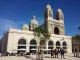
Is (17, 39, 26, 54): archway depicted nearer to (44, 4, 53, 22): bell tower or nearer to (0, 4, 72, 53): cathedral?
(0, 4, 72, 53): cathedral

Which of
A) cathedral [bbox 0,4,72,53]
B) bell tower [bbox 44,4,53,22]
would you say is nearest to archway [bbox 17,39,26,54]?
cathedral [bbox 0,4,72,53]

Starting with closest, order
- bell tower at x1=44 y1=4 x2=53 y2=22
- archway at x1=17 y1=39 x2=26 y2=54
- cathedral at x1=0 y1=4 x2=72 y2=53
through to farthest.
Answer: cathedral at x1=0 y1=4 x2=72 y2=53 → archway at x1=17 y1=39 x2=26 y2=54 → bell tower at x1=44 y1=4 x2=53 y2=22

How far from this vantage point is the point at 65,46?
4797cm

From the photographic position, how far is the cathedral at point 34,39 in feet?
123

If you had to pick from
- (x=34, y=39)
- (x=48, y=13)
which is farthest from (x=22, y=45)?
(x=48, y=13)

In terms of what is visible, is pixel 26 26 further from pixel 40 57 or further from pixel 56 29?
pixel 40 57

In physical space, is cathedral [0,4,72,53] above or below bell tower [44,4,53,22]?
below

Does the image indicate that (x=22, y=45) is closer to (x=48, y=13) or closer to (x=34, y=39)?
(x=34, y=39)

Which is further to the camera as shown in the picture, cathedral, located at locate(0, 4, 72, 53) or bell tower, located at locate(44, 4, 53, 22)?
bell tower, located at locate(44, 4, 53, 22)

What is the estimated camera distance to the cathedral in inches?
1471

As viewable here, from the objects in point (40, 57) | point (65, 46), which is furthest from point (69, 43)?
point (40, 57)

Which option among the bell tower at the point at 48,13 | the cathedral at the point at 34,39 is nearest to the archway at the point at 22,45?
the cathedral at the point at 34,39

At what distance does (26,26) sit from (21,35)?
36329 mm

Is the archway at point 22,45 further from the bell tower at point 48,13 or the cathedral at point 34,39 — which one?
the bell tower at point 48,13
